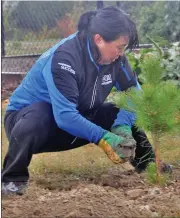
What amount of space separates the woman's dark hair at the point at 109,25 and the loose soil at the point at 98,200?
0.82 meters

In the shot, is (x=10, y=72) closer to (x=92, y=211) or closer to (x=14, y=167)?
(x=14, y=167)

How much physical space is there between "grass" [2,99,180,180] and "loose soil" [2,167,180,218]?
397 millimetres

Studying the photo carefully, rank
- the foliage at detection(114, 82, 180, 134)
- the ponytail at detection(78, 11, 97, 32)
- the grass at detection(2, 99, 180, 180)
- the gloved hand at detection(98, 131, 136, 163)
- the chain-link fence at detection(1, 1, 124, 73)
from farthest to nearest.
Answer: the chain-link fence at detection(1, 1, 124, 73) < the grass at detection(2, 99, 180, 180) < the ponytail at detection(78, 11, 97, 32) < the gloved hand at detection(98, 131, 136, 163) < the foliage at detection(114, 82, 180, 134)

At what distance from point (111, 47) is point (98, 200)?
36.9 inches

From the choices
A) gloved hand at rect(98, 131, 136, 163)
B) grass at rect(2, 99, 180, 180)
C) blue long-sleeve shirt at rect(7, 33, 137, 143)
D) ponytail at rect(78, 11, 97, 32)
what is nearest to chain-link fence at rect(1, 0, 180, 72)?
grass at rect(2, 99, 180, 180)

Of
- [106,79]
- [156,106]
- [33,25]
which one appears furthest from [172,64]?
[33,25]

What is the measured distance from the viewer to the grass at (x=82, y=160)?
406cm

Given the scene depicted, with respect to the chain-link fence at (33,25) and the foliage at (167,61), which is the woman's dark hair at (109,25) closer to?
the foliage at (167,61)

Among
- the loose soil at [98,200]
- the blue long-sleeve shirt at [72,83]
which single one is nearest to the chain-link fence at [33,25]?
the blue long-sleeve shirt at [72,83]

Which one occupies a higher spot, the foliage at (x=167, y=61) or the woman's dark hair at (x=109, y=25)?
the woman's dark hair at (x=109, y=25)

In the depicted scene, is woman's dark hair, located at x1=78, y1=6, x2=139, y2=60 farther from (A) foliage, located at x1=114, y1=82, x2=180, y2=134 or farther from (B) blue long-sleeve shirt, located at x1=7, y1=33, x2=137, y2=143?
(A) foliage, located at x1=114, y1=82, x2=180, y2=134

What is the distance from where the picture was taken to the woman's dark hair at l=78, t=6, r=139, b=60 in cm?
327

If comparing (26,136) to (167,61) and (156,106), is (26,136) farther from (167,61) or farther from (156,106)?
(167,61)

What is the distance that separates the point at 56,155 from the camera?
4.52 meters
